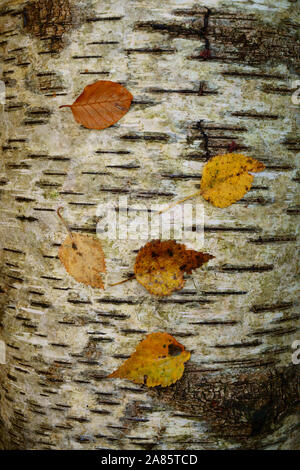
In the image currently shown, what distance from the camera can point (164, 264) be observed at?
1082mm

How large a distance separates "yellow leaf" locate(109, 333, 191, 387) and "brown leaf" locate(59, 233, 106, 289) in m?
0.25

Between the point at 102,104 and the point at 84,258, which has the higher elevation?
the point at 102,104

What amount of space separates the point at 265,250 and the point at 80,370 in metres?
0.73

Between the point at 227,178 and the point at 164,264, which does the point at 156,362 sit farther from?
the point at 227,178

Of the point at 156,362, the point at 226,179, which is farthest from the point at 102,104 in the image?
the point at 156,362

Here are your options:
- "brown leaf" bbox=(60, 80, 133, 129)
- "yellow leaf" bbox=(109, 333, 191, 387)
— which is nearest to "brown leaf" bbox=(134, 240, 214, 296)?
"yellow leaf" bbox=(109, 333, 191, 387)

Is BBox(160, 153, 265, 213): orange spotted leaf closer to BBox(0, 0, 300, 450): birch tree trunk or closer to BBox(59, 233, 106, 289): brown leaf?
BBox(0, 0, 300, 450): birch tree trunk

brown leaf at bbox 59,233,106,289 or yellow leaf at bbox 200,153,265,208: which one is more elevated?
yellow leaf at bbox 200,153,265,208

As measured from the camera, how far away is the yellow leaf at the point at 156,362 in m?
1.12

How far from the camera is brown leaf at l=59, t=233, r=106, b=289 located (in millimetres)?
1102

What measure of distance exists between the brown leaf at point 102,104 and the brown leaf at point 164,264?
396 millimetres

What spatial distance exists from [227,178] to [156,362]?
A: 24.5 inches

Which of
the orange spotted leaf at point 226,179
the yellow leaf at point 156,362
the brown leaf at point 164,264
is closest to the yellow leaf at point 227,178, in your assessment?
the orange spotted leaf at point 226,179
